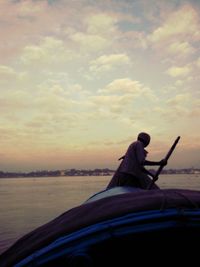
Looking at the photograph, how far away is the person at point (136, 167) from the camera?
812cm

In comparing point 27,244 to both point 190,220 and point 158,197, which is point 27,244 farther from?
point 190,220

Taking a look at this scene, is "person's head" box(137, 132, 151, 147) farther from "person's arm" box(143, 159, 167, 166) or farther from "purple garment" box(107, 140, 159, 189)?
"person's arm" box(143, 159, 167, 166)

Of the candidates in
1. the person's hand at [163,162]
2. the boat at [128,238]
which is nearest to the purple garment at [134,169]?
the person's hand at [163,162]

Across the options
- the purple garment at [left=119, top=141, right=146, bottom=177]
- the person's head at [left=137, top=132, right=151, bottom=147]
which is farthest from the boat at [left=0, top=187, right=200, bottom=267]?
the person's head at [left=137, top=132, right=151, bottom=147]

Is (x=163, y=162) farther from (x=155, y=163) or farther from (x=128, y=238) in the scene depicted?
(x=128, y=238)

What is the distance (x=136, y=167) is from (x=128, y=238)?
4675mm

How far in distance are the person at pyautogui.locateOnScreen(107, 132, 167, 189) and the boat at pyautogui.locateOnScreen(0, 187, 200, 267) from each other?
418cm

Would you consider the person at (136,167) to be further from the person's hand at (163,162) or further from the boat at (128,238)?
the boat at (128,238)

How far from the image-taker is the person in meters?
8.12

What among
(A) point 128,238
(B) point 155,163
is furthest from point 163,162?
(A) point 128,238

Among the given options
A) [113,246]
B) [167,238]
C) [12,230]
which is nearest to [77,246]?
[113,246]

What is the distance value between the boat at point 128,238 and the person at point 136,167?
418 cm

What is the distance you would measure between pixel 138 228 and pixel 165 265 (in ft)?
1.86

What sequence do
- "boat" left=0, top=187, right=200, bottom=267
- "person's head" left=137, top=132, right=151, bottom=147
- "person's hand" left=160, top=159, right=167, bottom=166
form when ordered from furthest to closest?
"person's head" left=137, top=132, right=151, bottom=147, "person's hand" left=160, top=159, right=167, bottom=166, "boat" left=0, top=187, right=200, bottom=267
